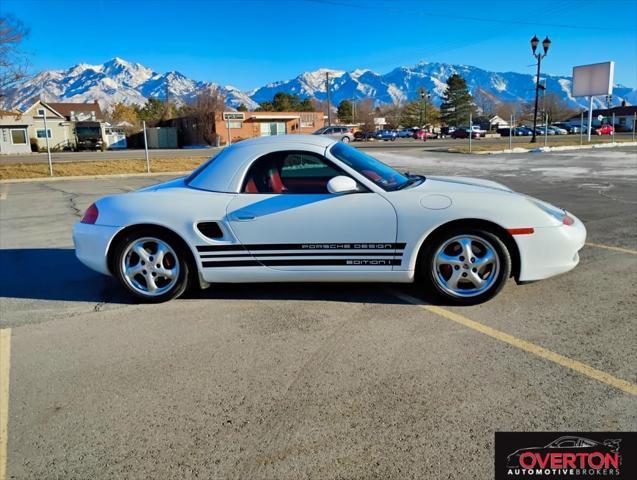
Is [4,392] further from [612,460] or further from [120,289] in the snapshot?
[612,460]

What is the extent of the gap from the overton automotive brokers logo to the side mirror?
2185mm

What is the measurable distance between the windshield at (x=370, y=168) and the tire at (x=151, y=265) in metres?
1.61

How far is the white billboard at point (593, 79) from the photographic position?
50.3 meters

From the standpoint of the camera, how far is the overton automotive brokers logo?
2.28m

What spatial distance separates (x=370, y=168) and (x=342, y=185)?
512 millimetres

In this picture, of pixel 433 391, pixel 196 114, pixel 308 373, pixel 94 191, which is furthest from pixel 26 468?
pixel 196 114

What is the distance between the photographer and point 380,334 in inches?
146

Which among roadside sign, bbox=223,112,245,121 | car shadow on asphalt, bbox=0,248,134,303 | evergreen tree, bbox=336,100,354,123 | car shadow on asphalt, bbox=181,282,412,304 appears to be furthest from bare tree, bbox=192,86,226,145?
car shadow on asphalt, bbox=181,282,412,304

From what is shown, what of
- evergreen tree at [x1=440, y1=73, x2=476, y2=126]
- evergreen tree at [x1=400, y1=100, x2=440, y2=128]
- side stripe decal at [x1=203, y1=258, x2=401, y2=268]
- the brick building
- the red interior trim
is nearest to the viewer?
the red interior trim

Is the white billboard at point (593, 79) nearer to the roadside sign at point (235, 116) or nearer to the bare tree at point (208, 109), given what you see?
the roadside sign at point (235, 116)

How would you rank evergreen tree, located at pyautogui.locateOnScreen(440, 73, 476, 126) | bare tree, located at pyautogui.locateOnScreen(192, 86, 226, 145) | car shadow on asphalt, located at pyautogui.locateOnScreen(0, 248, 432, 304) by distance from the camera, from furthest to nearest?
evergreen tree, located at pyautogui.locateOnScreen(440, 73, 476, 126) → bare tree, located at pyautogui.locateOnScreen(192, 86, 226, 145) → car shadow on asphalt, located at pyautogui.locateOnScreen(0, 248, 432, 304)

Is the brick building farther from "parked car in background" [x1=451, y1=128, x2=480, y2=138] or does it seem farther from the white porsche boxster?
the white porsche boxster

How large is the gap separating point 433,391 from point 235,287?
2.55 metres

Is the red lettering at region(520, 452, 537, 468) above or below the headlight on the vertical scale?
below
